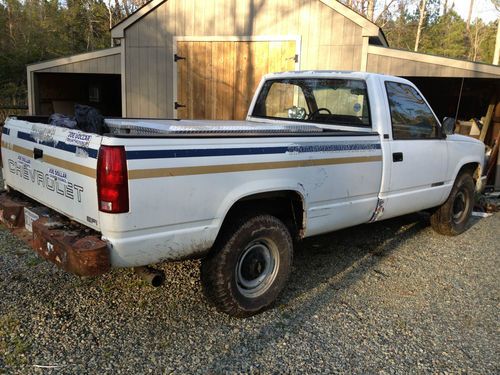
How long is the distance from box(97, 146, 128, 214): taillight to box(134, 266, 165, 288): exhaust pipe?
557 millimetres

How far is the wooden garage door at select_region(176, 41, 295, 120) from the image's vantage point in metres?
9.68

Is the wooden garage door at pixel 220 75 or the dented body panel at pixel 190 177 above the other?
the wooden garage door at pixel 220 75

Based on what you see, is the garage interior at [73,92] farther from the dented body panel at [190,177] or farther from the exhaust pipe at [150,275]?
the exhaust pipe at [150,275]

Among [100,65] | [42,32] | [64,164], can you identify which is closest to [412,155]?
[64,164]

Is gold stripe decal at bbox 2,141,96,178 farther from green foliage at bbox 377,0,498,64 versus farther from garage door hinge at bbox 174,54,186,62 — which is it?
green foliage at bbox 377,0,498,64

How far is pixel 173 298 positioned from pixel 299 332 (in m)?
1.10

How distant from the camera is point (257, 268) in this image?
362 cm

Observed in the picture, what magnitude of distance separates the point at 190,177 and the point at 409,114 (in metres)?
2.91

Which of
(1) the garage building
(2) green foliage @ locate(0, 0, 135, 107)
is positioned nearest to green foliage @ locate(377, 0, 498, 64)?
(2) green foliage @ locate(0, 0, 135, 107)

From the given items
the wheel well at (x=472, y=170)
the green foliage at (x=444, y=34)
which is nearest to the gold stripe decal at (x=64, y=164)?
the wheel well at (x=472, y=170)

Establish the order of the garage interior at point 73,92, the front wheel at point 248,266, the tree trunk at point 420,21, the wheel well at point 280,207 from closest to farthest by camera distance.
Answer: the front wheel at point 248,266, the wheel well at point 280,207, the garage interior at point 73,92, the tree trunk at point 420,21

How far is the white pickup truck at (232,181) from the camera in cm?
273

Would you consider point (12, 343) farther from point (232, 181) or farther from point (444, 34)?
point (444, 34)

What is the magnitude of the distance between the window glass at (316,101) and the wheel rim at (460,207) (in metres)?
2.33
